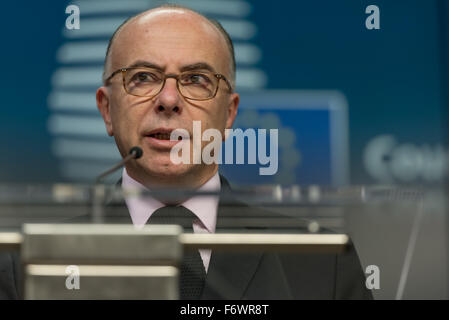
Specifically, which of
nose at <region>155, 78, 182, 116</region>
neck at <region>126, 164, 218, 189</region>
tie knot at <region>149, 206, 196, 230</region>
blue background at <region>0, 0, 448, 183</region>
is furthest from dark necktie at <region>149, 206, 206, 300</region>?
blue background at <region>0, 0, 448, 183</region>

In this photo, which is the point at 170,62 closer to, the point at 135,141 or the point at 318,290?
the point at 135,141

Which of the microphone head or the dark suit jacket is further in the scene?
the microphone head

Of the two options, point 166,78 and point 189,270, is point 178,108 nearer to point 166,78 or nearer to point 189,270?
point 166,78

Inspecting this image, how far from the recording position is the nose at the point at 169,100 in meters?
1.53

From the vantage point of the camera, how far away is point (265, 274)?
132 cm

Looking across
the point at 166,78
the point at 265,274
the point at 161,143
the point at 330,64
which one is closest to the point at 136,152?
the point at 161,143

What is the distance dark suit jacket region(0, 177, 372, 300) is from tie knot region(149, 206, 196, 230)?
2.6 inches

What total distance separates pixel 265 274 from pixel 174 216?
0.27 meters

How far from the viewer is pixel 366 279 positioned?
1546 millimetres

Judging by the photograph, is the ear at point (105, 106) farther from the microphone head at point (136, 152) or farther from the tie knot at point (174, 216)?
the tie knot at point (174, 216)

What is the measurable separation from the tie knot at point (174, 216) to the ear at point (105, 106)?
12.0 inches

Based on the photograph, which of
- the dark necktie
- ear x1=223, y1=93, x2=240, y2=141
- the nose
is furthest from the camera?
ear x1=223, y1=93, x2=240, y2=141

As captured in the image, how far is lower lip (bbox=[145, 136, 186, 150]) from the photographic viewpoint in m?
1.55

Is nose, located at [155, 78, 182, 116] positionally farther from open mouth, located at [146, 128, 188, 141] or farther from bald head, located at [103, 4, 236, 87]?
bald head, located at [103, 4, 236, 87]
